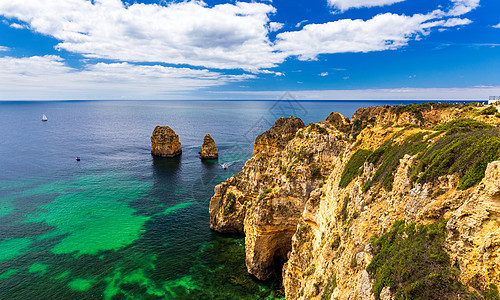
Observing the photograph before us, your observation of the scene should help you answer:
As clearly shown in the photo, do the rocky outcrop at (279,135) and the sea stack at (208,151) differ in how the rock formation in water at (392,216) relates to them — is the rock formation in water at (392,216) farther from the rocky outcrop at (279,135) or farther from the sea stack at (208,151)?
the sea stack at (208,151)

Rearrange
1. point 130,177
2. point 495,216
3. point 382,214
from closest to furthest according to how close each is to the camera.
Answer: point 495,216, point 382,214, point 130,177

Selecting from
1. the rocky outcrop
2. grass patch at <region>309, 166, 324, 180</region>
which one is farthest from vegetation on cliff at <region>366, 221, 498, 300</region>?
the rocky outcrop

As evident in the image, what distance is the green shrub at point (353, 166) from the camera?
21.2m

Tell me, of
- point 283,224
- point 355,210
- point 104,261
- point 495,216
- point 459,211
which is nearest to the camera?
point 495,216

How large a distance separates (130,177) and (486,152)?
83754mm

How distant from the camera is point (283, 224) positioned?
32875mm

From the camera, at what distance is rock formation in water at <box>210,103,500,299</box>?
9.27 meters

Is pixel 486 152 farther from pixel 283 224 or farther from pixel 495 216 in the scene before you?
pixel 283 224

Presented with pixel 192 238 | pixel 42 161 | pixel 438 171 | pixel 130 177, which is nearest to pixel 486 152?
pixel 438 171

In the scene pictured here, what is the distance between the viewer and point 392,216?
45.9 feet

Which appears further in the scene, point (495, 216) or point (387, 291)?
point (387, 291)

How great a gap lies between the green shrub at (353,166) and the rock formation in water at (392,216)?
12cm

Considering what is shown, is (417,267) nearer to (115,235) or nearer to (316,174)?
(316,174)

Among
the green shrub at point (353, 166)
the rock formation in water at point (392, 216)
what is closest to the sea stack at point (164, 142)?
the rock formation in water at point (392, 216)
